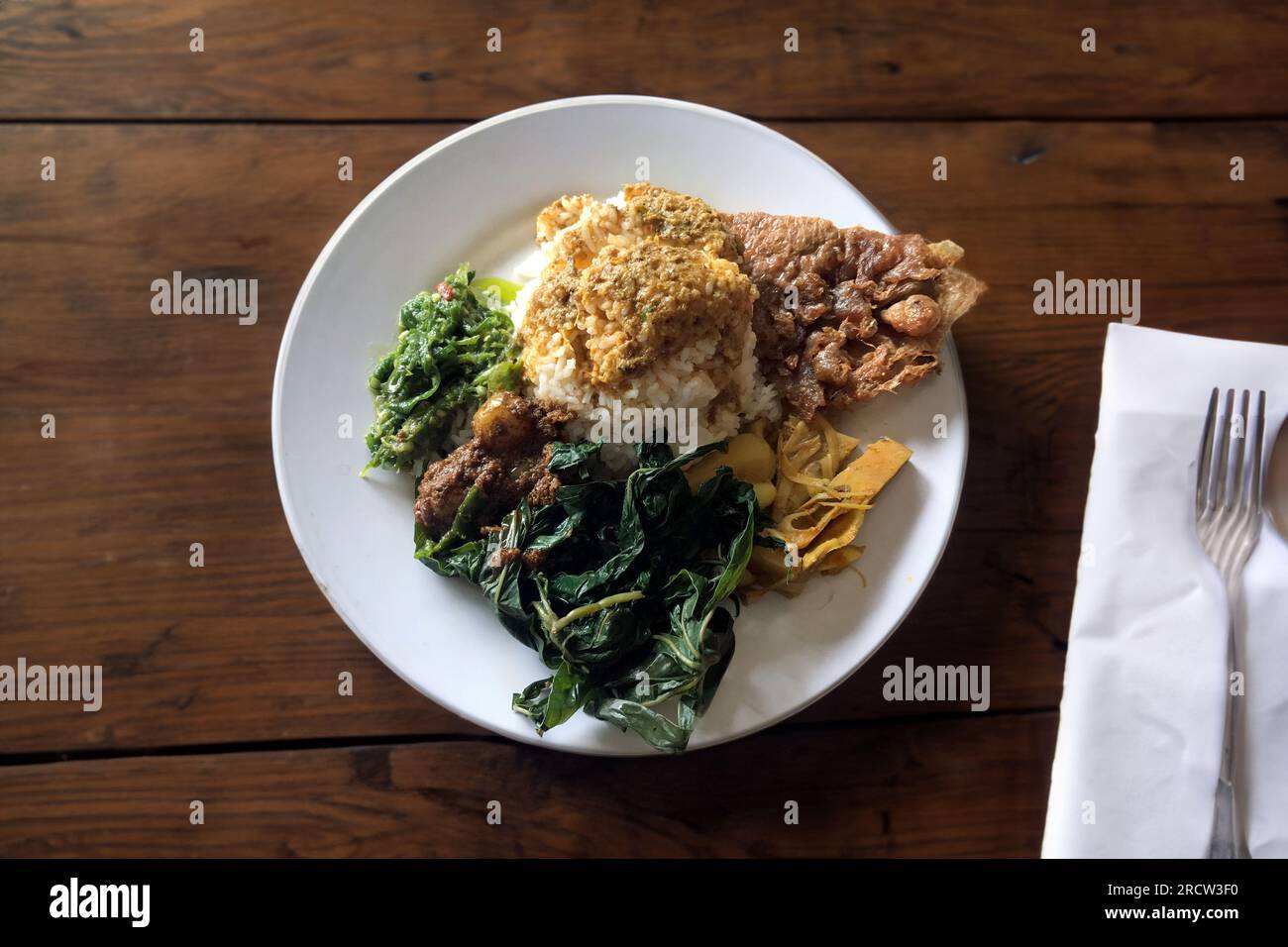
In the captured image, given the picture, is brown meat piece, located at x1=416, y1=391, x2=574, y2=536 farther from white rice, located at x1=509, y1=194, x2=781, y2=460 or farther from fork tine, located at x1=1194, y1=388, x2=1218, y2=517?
fork tine, located at x1=1194, y1=388, x2=1218, y2=517

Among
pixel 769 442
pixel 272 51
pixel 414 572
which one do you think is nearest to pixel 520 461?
pixel 414 572

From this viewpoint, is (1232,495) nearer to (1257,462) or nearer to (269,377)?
(1257,462)

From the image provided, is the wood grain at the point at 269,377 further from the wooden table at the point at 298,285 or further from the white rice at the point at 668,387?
the white rice at the point at 668,387

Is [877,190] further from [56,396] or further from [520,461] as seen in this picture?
[56,396]

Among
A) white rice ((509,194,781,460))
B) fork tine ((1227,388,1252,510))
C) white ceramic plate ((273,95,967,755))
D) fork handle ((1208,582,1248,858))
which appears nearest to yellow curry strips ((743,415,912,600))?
white ceramic plate ((273,95,967,755))

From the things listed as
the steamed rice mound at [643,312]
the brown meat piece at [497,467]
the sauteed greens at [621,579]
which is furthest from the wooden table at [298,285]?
the steamed rice mound at [643,312]

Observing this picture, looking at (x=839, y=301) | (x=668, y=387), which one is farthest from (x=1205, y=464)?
(x=668, y=387)

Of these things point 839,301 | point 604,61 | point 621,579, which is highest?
point 604,61

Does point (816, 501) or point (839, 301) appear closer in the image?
point (816, 501)
